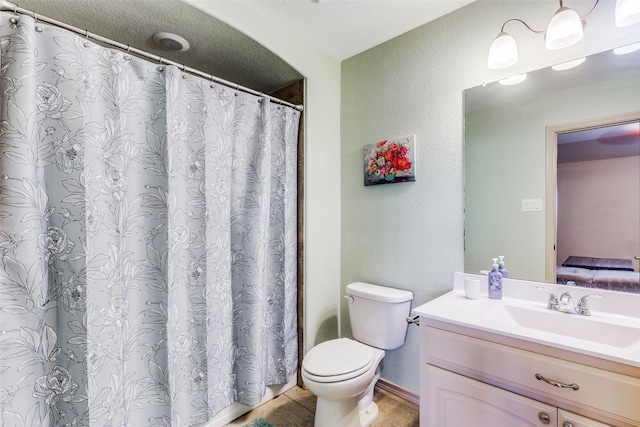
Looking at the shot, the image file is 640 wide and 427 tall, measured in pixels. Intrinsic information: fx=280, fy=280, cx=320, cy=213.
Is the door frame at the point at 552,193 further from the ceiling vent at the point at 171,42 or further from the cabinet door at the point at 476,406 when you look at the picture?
the ceiling vent at the point at 171,42

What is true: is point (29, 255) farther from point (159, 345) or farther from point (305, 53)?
point (305, 53)

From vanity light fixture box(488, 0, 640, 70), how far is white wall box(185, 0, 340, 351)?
1.05 meters

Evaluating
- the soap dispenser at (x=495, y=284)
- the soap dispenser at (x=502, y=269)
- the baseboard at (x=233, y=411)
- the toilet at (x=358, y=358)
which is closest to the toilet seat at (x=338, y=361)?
the toilet at (x=358, y=358)

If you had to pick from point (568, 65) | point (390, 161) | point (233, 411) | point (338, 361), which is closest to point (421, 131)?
point (390, 161)

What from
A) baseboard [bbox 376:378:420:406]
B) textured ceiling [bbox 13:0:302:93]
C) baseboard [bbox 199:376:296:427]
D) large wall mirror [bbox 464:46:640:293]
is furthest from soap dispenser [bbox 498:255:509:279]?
textured ceiling [bbox 13:0:302:93]

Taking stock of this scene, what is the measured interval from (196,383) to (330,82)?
6.83ft

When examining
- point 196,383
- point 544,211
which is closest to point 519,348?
point 544,211

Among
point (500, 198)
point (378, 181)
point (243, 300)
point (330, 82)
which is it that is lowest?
point (243, 300)

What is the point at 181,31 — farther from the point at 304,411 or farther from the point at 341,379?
the point at 304,411

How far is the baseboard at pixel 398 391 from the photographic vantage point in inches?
68.6

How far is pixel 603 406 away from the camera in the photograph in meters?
0.86

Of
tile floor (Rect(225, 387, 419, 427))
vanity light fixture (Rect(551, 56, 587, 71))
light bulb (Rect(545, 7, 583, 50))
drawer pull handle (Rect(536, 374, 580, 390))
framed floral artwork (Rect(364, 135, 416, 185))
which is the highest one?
light bulb (Rect(545, 7, 583, 50))

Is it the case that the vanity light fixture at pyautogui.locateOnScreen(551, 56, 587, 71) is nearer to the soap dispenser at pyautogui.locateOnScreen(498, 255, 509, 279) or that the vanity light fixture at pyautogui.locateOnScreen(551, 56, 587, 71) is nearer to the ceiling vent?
the soap dispenser at pyautogui.locateOnScreen(498, 255, 509, 279)

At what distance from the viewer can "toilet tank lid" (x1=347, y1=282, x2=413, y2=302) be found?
64.4 inches
